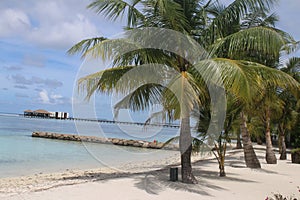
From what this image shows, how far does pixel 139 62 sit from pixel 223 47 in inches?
84.5

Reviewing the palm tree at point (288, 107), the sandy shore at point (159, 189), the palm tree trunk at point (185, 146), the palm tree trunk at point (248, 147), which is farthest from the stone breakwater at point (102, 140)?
the palm tree trunk at point (185, 146)

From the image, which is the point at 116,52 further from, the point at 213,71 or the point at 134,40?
the point at 213,71

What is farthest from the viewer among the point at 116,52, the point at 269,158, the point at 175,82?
the point at 269,158

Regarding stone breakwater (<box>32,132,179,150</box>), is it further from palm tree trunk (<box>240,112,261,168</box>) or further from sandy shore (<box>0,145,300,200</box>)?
sandy shore (<box>0,145,300,200</box>)

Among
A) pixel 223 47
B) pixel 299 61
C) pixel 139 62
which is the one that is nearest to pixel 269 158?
pixel 299 61

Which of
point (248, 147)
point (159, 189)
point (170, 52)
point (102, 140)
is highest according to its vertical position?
point (170, 52)

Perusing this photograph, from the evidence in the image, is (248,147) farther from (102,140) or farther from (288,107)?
(102,140)

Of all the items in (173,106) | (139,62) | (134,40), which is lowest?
(173,106)

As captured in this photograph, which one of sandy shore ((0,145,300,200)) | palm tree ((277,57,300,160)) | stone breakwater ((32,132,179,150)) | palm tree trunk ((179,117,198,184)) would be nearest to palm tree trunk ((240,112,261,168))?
sandy shore ((0,145,300,200))

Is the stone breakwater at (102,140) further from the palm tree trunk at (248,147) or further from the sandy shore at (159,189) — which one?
the sandy shore at (159,189)

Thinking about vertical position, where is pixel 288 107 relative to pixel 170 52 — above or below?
below

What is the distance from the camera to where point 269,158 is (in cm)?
1336

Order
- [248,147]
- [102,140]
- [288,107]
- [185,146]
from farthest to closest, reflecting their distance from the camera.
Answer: [102,140] → [288,107] → [248,147] → [185,146]

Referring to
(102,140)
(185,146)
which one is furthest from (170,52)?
(102,140)
